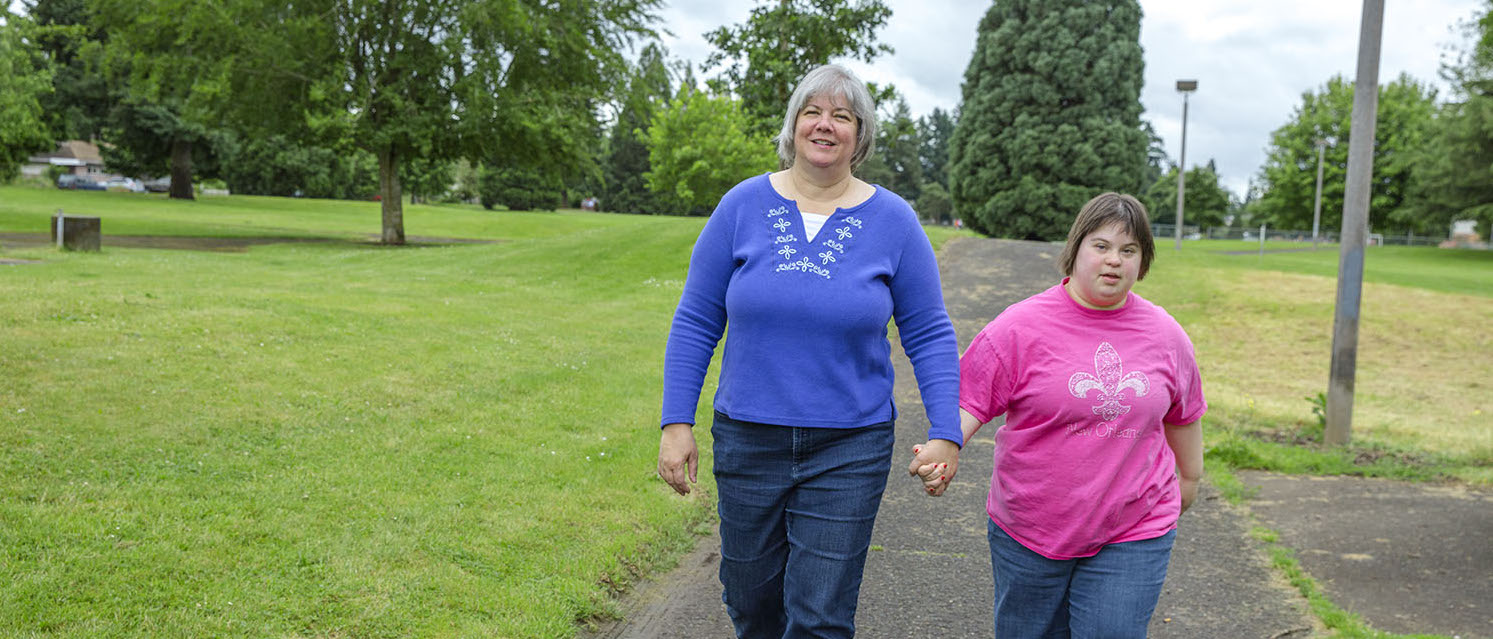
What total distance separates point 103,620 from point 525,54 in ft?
83.9

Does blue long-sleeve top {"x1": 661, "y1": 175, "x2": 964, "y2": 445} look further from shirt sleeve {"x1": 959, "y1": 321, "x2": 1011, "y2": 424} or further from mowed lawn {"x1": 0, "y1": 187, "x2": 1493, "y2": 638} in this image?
mowed lawn {"x1": 0, "y1": 187, "x2": 1493, "y2": 638}

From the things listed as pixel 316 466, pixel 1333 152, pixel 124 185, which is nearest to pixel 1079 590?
pixel 316 466

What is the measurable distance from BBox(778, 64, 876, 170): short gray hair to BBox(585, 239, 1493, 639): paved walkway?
6.96 ft

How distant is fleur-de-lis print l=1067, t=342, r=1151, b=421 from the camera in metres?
2.84

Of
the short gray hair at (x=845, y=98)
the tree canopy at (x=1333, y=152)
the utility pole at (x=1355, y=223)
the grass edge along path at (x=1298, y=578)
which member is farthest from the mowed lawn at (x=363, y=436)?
the tree canopy at (x=1333, y=152)

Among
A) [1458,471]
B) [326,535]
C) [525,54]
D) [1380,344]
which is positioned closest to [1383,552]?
[1458,471]

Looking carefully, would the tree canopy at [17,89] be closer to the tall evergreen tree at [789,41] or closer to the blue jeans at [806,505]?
the tall evergreen tree at [789,41]

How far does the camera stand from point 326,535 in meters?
4.76

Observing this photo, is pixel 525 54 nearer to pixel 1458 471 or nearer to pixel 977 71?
pixel 977 71

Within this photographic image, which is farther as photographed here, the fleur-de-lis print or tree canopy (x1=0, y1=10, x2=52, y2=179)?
tree canopy (x1=0, y1=10, x2=52, y2=179)

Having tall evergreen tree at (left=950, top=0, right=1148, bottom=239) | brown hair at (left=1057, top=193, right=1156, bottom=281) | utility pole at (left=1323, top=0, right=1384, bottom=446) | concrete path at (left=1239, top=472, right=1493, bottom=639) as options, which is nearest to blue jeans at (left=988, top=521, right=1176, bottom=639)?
brown hair at (left=1057, top=193, right=1156, bottom=281)

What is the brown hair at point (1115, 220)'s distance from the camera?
2975 mm

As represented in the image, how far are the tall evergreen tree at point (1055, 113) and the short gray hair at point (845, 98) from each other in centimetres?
3617

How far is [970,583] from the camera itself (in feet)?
A: 16.3
